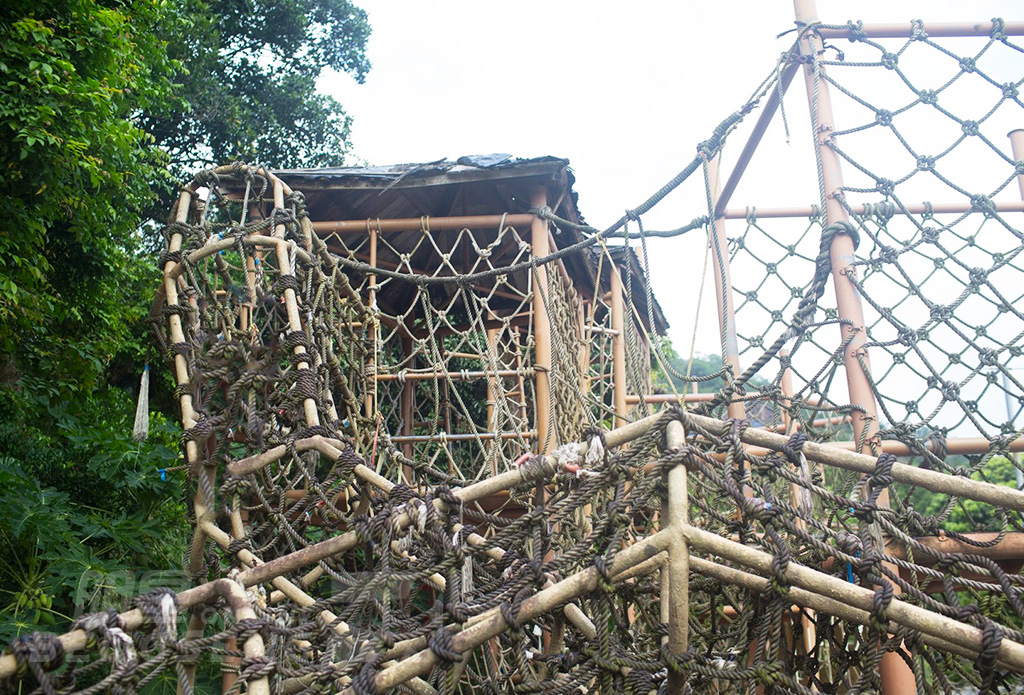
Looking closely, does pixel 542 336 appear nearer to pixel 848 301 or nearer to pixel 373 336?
pixel 373 336

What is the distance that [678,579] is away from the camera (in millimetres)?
1448

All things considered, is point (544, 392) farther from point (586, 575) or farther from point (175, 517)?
point (175, 517)

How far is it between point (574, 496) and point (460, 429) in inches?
235

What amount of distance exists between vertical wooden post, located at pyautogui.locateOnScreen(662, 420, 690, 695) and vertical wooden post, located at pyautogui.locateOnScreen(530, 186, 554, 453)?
231 centimetres

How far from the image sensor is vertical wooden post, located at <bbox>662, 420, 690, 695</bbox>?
4.65 ft

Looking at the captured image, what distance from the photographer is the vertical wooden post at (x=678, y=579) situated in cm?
142

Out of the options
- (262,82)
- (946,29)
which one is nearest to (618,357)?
(946,29)

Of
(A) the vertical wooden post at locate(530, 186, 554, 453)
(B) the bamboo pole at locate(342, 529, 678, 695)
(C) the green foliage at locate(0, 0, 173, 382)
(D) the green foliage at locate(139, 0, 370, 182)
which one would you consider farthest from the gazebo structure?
(D) the green foliage at locate(139, 0, 370, 182)

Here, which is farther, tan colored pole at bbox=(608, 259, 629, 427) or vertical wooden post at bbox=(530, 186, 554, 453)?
tan colored pole at bbox=(608, 259, 629, 427)

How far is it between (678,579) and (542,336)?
2789 millimetres

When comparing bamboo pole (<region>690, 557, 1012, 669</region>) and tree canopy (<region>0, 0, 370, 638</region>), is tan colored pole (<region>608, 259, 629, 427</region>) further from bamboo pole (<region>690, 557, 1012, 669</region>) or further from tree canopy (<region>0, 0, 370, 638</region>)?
bamboo pole (<region>690, 557, 1012, 669</region>)

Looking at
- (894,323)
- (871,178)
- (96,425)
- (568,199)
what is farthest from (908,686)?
(96,425)

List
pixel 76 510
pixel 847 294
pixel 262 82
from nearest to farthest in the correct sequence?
pixel 847 294 < pixel 76 510 < pixel 262 82

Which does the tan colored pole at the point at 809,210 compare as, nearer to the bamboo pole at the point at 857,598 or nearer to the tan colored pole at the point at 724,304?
the tan colored pole at the point at 724,304
